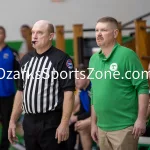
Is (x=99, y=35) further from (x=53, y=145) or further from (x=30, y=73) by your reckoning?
(x=53, y=145)

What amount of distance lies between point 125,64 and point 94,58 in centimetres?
30

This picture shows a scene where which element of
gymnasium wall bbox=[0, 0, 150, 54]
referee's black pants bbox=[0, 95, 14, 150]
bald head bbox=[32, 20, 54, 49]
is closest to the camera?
bald head bbox=[32, 20, 54, 49]

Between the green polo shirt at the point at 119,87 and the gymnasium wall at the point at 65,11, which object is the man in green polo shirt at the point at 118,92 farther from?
the gymnasium wall at the point at 65,11

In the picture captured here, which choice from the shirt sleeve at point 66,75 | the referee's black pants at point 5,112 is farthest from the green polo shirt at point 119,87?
the referee's black pants at point 5,112

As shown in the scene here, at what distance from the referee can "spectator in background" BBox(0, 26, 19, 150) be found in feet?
6.38

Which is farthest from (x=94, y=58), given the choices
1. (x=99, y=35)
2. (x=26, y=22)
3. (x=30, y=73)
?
(x=26, y=22)

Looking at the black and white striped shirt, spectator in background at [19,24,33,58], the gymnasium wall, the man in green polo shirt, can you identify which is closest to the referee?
the black and white striped shirt

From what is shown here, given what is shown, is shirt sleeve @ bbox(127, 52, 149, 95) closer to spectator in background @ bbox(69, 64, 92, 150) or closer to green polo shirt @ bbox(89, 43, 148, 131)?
green polo shirt @ bbox(89, 43, 148, 131)

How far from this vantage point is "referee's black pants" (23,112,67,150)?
362 centimetres

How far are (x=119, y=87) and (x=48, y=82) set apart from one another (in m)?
0.58

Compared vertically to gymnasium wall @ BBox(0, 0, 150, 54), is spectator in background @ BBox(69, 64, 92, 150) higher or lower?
lower

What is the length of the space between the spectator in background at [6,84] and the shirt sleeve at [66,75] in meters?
2.09

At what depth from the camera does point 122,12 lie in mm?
8234

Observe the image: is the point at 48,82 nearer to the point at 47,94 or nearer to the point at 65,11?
the point at 47,94
